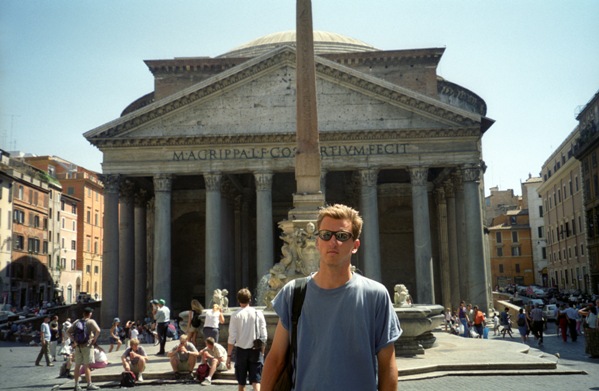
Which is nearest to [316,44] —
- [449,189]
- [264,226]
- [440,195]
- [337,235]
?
[440,195]

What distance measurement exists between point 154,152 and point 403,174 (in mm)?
14627

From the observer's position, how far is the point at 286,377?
302cm

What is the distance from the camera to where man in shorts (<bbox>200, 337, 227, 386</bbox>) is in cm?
1039

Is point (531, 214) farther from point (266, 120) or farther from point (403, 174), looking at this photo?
point (266, 120)

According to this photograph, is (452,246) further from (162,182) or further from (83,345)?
(83,345)

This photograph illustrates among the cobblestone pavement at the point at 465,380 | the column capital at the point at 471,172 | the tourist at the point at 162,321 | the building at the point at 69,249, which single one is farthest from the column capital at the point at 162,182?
the building at the point at 69,249

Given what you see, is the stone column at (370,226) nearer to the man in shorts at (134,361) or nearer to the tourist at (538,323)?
the tourist at (538,323)

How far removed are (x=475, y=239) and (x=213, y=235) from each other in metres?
11.8

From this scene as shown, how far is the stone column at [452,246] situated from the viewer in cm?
3288

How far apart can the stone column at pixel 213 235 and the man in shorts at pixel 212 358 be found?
1821cm

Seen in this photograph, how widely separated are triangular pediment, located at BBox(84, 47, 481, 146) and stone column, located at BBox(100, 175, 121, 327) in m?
2.28

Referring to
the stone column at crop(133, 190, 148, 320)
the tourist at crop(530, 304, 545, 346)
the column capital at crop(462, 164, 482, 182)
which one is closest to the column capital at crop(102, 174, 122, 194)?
the stone column at crop(133, 190, 148, 320)

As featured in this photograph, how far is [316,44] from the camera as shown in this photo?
1736 inches

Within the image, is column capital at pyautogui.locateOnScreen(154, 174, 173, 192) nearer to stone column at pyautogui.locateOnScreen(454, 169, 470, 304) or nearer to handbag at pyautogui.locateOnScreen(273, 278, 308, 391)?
stone column at pyautogui.locateOnScreen(454, 169, 470, 304)
